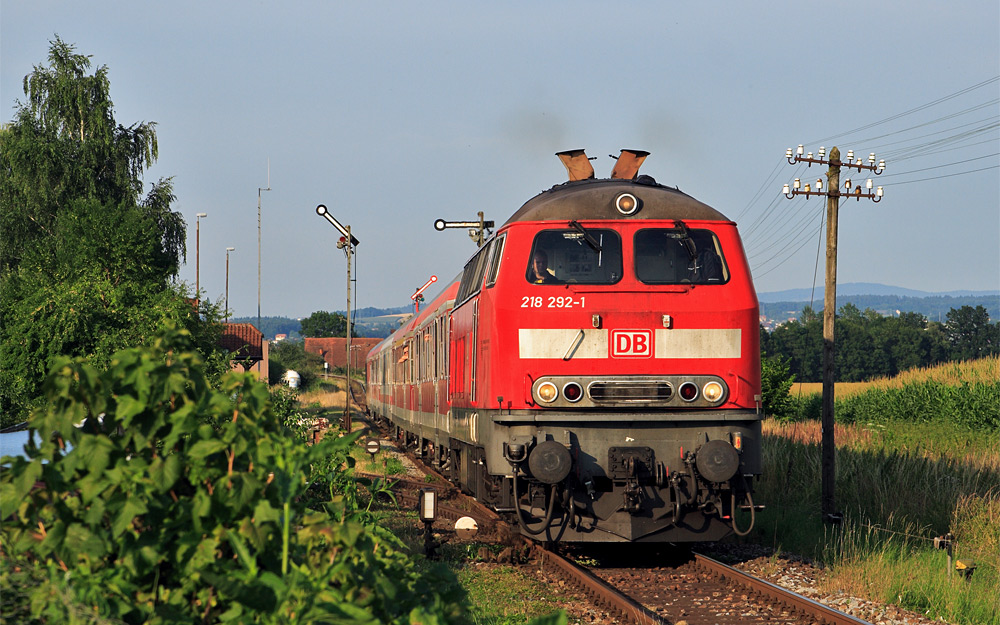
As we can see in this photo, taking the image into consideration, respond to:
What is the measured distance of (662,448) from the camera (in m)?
9.29

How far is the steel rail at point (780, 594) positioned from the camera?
738cm

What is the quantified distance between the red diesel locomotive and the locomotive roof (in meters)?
0.02

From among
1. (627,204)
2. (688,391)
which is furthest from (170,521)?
(627,204)

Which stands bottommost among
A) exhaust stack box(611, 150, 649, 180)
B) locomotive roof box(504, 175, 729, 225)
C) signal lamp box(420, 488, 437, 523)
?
signal lamp box(420, 488, 437, 523)

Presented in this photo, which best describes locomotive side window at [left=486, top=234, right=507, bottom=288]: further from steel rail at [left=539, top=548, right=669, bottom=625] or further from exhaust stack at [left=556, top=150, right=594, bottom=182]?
steel rail at [left=539, top=548, right=669, bottom=625]

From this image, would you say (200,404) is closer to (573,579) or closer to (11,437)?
(11,437)

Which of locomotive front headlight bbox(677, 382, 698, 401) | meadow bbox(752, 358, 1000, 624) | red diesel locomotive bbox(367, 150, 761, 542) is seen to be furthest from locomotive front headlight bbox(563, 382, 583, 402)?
meadow bbox(752, 358, 1000, 624)

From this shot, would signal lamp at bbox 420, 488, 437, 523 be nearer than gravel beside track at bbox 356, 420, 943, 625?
No

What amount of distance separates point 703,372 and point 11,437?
6.03 meters

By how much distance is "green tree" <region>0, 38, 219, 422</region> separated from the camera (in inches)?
846

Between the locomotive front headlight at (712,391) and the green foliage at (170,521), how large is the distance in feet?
20.2

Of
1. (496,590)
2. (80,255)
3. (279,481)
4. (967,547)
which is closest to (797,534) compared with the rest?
(967,547)

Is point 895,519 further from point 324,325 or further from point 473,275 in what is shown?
point 324,325

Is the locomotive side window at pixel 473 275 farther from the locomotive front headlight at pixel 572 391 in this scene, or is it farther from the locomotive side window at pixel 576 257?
the locomotive front headlight at pixel 572 391
